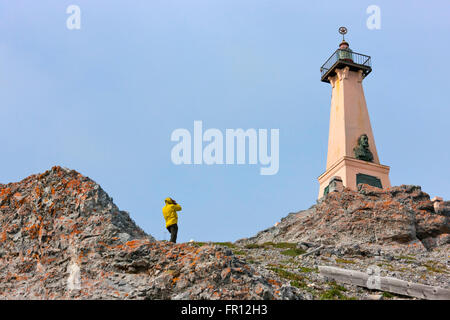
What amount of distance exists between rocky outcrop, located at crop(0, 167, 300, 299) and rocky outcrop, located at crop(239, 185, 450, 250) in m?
18.1

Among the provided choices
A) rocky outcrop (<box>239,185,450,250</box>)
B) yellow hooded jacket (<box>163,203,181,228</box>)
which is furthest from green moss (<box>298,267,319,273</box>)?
rocky outcrop (<box>239,185,450,250</box>)

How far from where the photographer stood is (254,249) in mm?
25781

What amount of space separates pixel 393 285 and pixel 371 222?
56.4ft

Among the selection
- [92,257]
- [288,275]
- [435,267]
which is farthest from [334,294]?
[435,267]

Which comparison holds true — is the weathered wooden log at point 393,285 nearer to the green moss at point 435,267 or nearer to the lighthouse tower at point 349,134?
the green moss at point 435,267

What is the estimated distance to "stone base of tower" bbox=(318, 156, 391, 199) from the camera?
38625 millimetres

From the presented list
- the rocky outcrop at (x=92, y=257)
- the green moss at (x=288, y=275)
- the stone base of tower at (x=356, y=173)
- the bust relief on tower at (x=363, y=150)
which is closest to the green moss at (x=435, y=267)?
the green moss at (x=288, y=275)

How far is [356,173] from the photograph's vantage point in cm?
3919

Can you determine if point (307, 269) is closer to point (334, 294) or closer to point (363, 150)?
point (334, 294)
